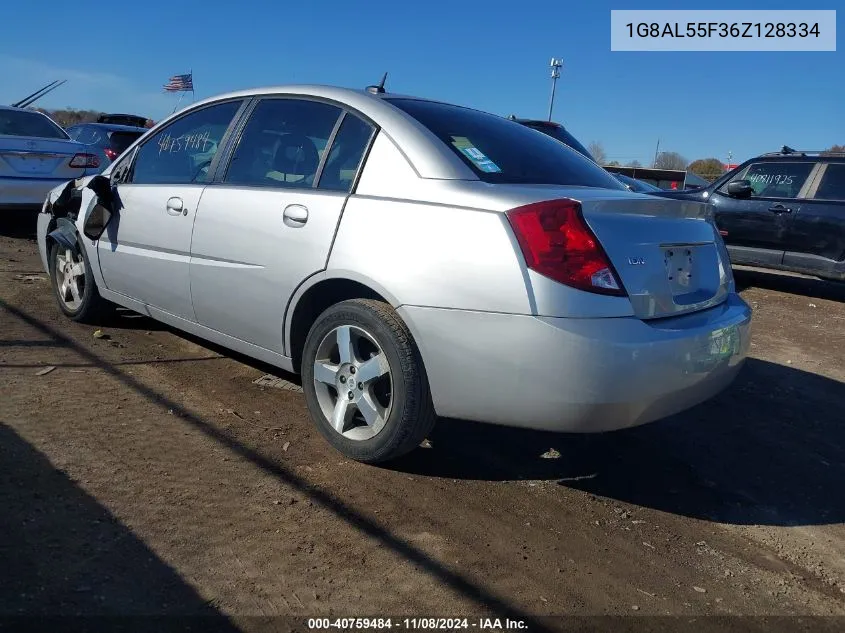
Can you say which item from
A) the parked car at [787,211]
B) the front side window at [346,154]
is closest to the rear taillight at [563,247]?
the front side window at [346,154]

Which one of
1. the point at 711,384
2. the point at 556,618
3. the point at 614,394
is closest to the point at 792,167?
the point at 711,384

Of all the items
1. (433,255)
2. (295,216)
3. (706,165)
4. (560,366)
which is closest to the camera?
(560,366)

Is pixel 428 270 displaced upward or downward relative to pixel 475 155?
downward

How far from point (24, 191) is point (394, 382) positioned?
24.0 feet

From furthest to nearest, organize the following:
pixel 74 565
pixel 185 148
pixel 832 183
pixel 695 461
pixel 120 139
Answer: pixel 120 139
pixel 832 183
pixel 185 148
pixel 695 461
pixel 74 565

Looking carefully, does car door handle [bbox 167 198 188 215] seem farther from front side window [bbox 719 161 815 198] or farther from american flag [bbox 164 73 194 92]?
american flag [bbox 164 73 194 92]

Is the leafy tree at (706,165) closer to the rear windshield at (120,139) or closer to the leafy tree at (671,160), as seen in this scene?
the leafy tree at (671,160)

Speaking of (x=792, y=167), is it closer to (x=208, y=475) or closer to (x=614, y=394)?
(x=614, y=394)

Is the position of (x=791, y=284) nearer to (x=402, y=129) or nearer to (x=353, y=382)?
(x=402, y=129)

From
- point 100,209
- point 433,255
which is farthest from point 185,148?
point 433,255

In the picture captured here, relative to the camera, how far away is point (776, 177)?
357 inches

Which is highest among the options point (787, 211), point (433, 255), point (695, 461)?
point (433, 255)

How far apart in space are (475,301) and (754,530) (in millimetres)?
1533

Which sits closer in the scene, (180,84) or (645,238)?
(645,238)
